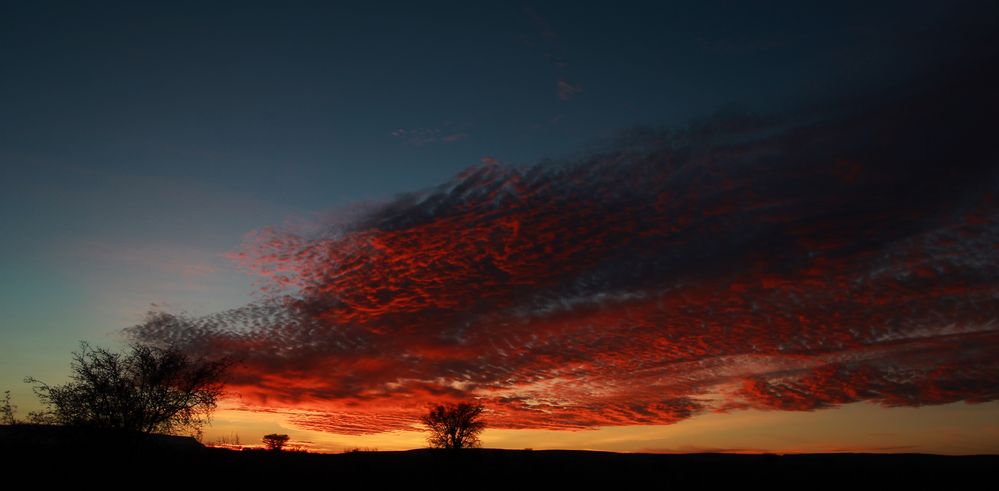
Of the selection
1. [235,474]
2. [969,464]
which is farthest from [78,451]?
[969,464]

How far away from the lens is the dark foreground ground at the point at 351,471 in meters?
31.2

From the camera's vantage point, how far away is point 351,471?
37.5 m

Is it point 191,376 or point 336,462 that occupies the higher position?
point 191,376

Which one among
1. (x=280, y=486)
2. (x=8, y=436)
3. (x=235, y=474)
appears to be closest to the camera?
(x=280, y=486)

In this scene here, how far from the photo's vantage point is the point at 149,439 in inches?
1639

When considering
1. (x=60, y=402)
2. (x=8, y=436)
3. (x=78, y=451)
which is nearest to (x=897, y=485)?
(x=78, y=451)

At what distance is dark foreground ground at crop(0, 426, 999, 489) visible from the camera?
31250mm

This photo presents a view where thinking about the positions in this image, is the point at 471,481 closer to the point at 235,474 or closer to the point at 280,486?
the point at 280,486

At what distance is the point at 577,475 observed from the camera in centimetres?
3928

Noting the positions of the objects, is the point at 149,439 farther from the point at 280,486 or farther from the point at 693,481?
the point at 693,481

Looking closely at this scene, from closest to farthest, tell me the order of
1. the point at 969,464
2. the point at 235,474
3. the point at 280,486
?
1. the point at 280,486
2. the point at 235,474
3. the point at 969,464

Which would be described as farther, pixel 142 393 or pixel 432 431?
pixel 432 431

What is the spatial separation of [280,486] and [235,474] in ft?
15.7

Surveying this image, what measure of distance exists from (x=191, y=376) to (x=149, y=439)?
4.99m
